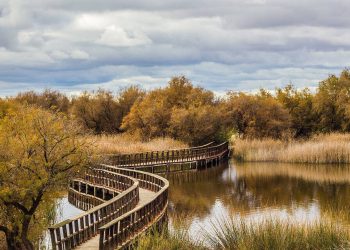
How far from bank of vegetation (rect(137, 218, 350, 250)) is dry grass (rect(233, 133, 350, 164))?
37.5m

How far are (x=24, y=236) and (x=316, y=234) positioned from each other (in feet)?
36.9

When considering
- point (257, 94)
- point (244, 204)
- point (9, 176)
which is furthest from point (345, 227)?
point (257, 94)

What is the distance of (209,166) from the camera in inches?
2402

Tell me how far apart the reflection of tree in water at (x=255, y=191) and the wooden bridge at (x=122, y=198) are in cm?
297

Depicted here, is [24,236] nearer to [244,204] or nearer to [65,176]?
[65,176]

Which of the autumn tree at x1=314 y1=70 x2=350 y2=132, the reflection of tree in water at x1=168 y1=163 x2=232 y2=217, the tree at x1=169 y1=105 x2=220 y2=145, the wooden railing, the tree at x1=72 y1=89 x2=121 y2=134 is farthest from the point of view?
the tree at x1=72 y1=89 x2=121 y2=134

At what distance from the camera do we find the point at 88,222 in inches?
890

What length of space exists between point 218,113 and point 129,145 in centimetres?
1467

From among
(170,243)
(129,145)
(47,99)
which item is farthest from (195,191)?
(47,99)

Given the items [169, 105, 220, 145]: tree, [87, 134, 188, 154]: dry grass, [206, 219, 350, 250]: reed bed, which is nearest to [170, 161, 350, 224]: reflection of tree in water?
[87, 134, 188, 154]: dry grass

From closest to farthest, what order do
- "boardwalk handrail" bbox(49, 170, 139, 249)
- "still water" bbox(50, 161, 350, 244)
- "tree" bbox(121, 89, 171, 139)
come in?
1. "boardwalk handrail" bbox(49, 170, 139, 249)
2. "still water" bbox(50, 161, 350, 244)
3. "tree" bbox(121, 89, 171, 139)

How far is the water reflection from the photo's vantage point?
32812 millimetres

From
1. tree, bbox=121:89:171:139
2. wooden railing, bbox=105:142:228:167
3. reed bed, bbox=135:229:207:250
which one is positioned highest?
tree, bbox=121:89:171:139

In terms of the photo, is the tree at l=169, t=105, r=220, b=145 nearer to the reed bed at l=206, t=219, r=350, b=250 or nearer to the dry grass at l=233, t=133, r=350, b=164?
the dry grass at l=233, t=133, r=350, b=164
